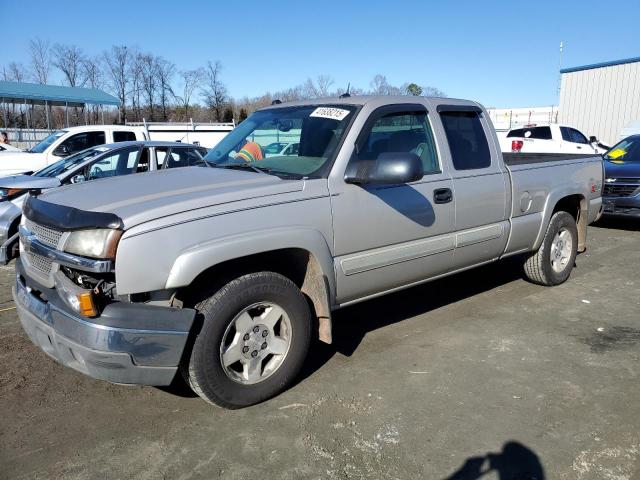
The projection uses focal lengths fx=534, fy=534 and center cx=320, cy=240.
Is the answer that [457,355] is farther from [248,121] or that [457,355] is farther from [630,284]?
[630,284]

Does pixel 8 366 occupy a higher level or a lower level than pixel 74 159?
lower

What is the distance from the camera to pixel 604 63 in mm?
22516

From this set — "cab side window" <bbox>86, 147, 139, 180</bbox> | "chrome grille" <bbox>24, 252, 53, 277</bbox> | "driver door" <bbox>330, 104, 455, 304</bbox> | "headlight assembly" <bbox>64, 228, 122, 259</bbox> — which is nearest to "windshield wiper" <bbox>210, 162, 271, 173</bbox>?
"driver door" <bbox>330, 104, 455, 304</bbox>

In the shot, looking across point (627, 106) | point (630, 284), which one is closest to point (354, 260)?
point (630, 284)

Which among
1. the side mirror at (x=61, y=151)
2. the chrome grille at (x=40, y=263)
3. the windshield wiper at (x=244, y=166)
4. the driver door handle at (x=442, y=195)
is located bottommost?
the chrome grille at (x=40, y=263)

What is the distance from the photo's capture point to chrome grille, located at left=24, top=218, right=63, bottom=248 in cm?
305

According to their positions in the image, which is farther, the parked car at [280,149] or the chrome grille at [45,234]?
the parked car at [280,149]

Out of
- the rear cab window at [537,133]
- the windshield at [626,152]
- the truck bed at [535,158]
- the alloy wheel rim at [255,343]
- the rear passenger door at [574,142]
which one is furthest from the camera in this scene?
the rear cab window at [537,133]

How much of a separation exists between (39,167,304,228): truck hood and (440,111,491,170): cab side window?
165 cm

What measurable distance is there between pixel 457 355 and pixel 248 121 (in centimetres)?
262

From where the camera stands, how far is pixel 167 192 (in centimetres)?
321

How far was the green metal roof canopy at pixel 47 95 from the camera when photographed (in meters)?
27.5

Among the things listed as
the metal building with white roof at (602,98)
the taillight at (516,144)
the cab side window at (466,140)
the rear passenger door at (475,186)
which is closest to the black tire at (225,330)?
the rear passenger door at (475,186)

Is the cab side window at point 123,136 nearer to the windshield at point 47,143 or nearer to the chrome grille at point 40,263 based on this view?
the windshield at point 47,143
